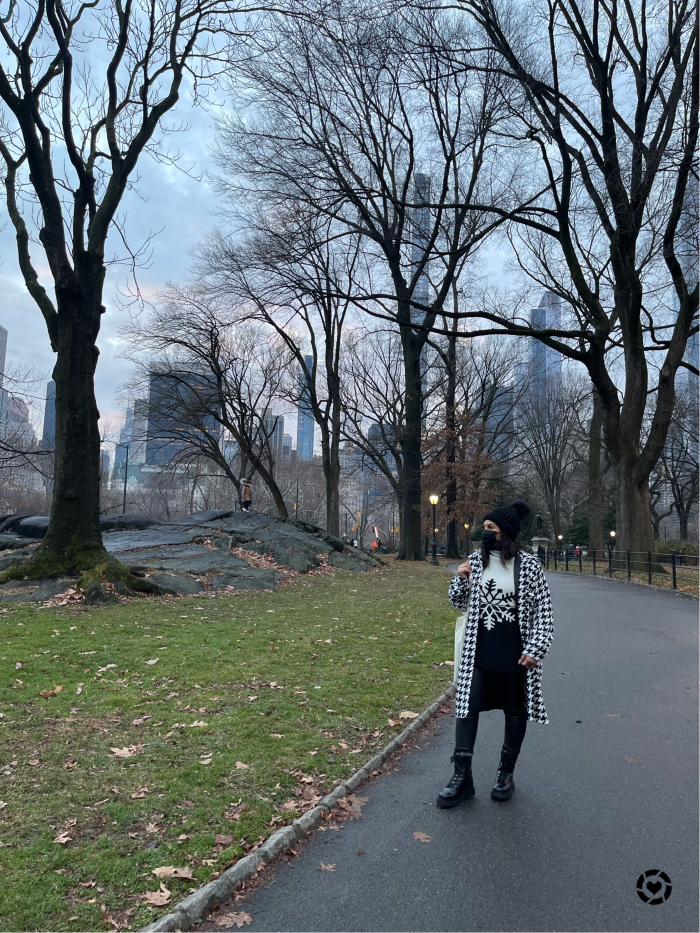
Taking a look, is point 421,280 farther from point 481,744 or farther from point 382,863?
point 382,863

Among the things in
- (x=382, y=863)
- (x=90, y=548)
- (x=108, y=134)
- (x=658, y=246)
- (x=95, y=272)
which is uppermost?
(x=658, y=246)

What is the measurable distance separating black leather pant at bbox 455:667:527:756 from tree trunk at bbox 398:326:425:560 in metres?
22.1

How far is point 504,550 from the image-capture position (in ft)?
14.2

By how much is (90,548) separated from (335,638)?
582 cm

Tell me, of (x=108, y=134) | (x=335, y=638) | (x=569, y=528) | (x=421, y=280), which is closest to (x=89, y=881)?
(x=335, y=638)

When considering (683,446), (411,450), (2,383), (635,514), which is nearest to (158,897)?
(2,383)

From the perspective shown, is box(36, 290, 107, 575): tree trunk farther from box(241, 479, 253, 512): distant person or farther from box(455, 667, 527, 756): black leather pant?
box(241, 479, 253, 512): distant person

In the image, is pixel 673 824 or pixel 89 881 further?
pixel 673 824

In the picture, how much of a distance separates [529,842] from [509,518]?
2002 mm

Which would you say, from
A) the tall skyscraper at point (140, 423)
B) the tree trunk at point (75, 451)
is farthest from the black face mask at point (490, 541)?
the tall skyscraper at point (140, 423)

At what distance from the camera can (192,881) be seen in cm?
317

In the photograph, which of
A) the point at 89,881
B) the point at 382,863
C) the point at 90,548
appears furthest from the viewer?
the point at 90,548

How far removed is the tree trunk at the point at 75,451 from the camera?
40.0 feet

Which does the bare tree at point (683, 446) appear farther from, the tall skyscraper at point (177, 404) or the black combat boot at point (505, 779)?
the black combat boot at point (505, 779)
